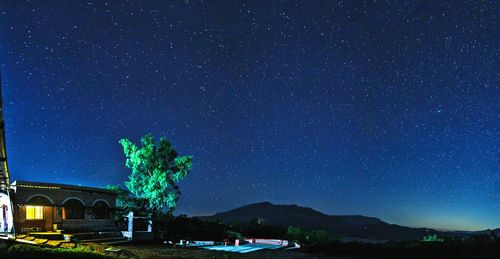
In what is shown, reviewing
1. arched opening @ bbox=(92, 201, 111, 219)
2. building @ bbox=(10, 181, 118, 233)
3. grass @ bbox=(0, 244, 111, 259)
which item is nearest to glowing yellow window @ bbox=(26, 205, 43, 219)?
building @ bbox=(10, 181, 118, 233)

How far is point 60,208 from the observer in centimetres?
2364

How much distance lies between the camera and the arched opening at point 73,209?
941 inches

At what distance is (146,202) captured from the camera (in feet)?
105

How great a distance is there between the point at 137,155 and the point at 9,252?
17.5 meters

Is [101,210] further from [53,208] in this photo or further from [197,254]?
[197,254]

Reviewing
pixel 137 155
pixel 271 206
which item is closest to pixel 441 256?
pixel 137 155

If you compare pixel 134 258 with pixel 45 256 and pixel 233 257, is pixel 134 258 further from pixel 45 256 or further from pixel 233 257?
pixel 233 257

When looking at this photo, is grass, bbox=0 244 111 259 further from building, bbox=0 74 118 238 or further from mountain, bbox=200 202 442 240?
mountain, bbox=200 202 442 240

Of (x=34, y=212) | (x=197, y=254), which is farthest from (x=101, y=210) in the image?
(x=197, y=254)

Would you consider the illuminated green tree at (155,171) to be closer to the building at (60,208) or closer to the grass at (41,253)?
the building at (60,208)

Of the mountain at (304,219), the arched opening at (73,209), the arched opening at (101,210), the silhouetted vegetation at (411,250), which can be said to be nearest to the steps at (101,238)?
the arched opening at (101,210)

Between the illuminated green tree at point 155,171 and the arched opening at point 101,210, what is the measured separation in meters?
4.87

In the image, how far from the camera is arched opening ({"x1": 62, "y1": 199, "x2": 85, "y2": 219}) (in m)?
23.9

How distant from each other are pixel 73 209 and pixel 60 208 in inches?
35.5
